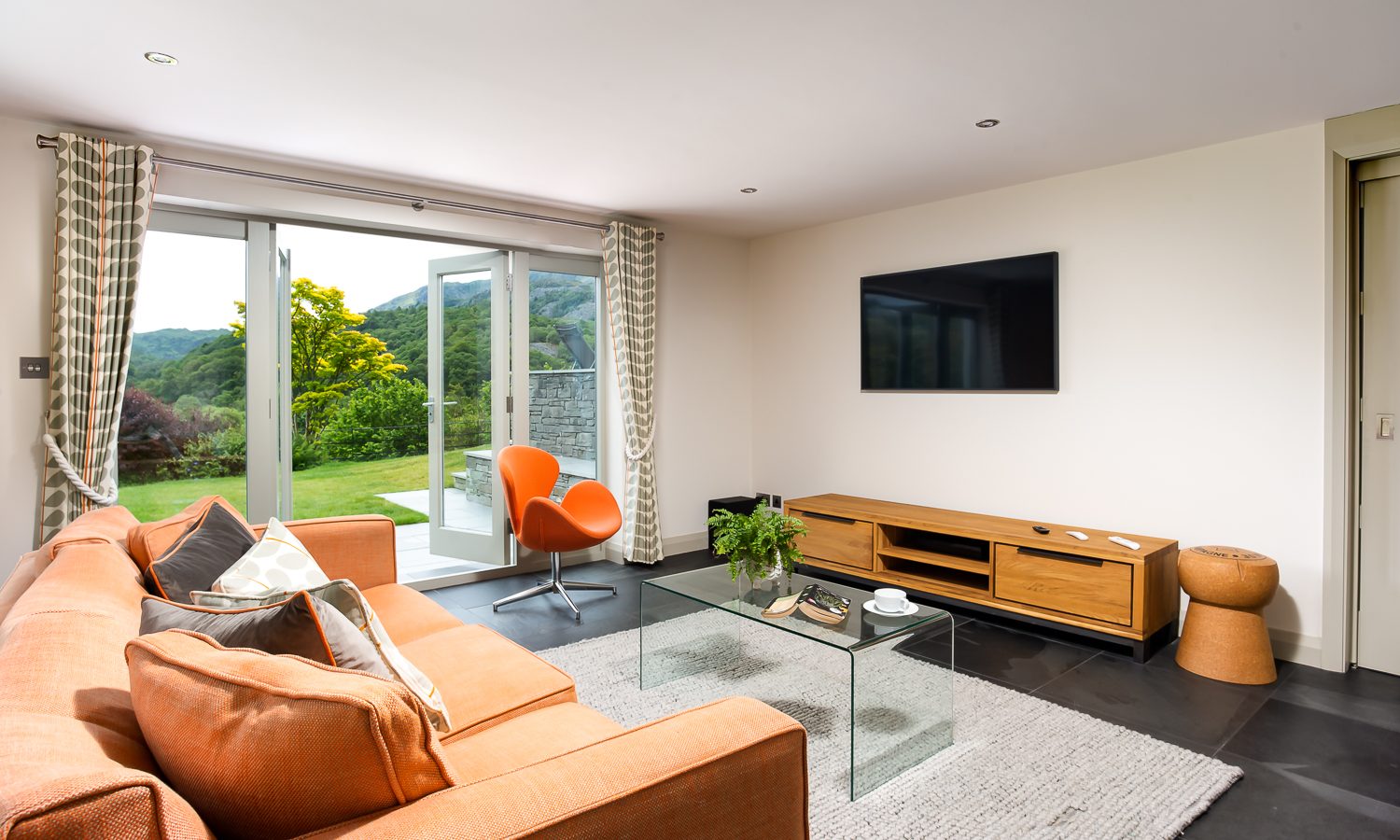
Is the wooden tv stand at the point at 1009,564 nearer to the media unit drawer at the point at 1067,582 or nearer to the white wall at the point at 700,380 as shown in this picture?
the media unit drawer at the point at 1067,582

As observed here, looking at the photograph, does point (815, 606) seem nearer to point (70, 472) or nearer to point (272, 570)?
point (272, 570)

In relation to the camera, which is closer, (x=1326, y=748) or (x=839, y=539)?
(x=1326, y=748)

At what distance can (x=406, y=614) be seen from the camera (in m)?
2.62

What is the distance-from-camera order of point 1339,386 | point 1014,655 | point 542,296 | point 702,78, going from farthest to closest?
point 542,296 → point 1014,655 → point 1339,386 → point 702,78

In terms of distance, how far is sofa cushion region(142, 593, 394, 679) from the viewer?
1.28 m

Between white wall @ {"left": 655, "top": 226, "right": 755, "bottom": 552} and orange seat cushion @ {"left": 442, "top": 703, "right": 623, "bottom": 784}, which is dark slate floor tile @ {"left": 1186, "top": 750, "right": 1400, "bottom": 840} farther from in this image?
white wall @ {"left": 655, "top": 226, "right": 755, "bottom": 552}

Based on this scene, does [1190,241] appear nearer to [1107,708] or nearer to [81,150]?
[1107,708]

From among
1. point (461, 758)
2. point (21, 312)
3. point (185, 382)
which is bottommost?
point (461, 758)

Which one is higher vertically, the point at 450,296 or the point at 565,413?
the point at 450,296

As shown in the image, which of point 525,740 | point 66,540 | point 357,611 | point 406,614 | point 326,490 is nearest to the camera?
point 357,611

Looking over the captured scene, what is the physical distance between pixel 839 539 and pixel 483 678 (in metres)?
3.09

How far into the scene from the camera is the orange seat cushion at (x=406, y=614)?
248cm

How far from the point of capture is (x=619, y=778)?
1077mm

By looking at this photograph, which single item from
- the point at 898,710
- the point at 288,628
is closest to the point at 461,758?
the point at 288,628
